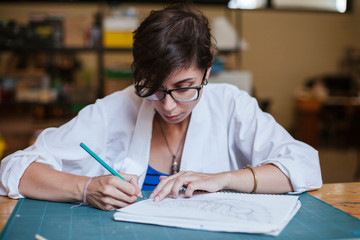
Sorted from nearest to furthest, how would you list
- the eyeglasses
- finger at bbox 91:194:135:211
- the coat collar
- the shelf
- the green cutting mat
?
1. the green cutting mat
2. finger at bbox 91:194:135:211
3. the eyeglasses
4. the coat collar
5. the shelf

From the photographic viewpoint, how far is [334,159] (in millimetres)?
5797

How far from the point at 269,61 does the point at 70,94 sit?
5292 millimetres

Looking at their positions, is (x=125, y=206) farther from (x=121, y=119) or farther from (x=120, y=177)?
(x=121, y=119)

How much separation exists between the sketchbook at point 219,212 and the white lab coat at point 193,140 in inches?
9.6

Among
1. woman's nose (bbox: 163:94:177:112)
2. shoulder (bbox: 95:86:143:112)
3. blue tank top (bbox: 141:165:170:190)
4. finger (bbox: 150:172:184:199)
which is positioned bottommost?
blue tank top (bbox: 141:165:170:190)

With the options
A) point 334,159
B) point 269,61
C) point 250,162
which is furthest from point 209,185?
point 269,61

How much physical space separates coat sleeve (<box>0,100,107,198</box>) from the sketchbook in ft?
1.26

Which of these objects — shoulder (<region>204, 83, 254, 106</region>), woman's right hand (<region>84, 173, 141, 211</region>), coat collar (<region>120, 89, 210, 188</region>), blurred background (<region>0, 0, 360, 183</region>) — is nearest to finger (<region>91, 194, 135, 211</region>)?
woman's right hand (<region>84, 173, 141, 211</region>)

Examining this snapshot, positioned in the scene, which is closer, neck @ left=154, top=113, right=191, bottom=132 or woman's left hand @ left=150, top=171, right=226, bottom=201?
woman's left hand @ left=150, top=171, right=226, bottom=201

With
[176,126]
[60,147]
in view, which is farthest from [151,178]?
[60,147]

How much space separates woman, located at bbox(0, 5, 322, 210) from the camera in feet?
3.99

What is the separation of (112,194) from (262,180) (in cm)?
47

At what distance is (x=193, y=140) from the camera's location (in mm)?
1588

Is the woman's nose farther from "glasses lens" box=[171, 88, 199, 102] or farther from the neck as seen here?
the neck
